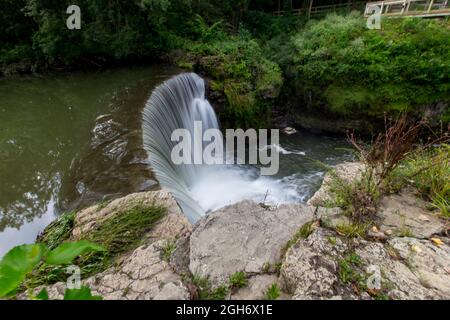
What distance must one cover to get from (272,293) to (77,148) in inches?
191

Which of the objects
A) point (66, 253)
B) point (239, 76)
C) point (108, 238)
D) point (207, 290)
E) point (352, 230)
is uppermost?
point (66, 253)

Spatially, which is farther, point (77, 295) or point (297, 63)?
point (297, 63)

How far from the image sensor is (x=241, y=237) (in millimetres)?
2299

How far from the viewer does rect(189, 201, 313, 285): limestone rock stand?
6.67 feet

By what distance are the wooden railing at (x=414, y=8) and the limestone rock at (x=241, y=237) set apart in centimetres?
1086

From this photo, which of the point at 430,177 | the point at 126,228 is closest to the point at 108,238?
the point at 126,228

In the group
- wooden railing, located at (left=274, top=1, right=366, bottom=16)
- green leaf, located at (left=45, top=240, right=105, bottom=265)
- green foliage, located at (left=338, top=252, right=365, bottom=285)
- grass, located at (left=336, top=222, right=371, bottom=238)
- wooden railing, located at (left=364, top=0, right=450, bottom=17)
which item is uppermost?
wooden railing, located at (left=274, top=1, right=366, bottom=16)

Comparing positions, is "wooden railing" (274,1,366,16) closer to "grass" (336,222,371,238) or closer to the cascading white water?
the cascading white water

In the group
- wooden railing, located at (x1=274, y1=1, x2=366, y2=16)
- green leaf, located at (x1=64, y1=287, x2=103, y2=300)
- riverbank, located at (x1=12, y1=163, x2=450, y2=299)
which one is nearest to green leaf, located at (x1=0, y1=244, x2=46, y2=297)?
green leaf, located at (x1=64, y1=287, x2=103, y2=300)

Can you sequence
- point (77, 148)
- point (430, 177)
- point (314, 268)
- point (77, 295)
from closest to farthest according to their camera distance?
point (77, 295) < point (314, 268) < point (430, 177) < point (77, 148)

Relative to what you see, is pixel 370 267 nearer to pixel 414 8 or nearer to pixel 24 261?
Result: pixel 24 261

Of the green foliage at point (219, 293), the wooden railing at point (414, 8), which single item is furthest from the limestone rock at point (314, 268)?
the wooden railing at point (414, 8)

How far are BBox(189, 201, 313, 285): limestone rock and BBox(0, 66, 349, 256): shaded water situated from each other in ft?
5.24

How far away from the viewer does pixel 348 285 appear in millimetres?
1803
